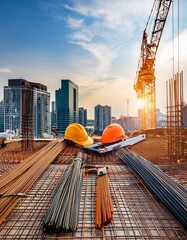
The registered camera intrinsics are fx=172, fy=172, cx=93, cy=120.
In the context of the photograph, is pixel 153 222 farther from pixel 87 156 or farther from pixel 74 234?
pixel 87 156

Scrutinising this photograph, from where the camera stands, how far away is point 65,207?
3.04 metres

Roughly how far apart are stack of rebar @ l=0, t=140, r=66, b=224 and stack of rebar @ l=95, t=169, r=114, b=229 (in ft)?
5.20

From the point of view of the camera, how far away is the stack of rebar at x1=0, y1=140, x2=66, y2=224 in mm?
3271

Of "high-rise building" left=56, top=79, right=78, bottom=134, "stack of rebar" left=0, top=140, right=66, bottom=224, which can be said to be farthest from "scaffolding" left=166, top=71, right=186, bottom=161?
"high-rise building" left=56, top=79, right=78, bottom=134

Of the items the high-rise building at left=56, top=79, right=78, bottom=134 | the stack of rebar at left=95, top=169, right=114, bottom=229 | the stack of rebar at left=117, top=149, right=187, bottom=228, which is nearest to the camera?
the stack of rebar at left=95, top=169, right=114, bottom=229

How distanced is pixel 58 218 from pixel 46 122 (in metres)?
64.0

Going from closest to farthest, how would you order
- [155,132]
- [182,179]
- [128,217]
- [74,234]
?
1. [74,234]
2. [128,217]
3. [182,179]
4. [155,132]

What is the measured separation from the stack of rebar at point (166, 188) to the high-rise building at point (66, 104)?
75.8 meters

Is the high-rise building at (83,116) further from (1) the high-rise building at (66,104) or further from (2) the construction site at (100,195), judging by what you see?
(2) the construction site at (100,195)

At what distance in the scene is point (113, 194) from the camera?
3.81 m

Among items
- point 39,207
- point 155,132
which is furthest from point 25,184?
point 155,132

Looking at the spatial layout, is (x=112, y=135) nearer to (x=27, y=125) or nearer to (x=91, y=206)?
(x=27, y=125)

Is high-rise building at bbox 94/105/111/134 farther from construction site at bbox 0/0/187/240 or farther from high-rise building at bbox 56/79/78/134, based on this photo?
construction site at bbox 0/0/187/240

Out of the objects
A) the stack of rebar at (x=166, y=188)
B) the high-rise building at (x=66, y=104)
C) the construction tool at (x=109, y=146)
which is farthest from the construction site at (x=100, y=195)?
the high-rise building at (x=66, y=104)
